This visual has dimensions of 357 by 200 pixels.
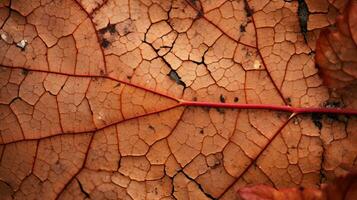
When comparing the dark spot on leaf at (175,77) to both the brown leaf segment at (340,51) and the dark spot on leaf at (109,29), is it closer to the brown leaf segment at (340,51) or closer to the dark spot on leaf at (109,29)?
the dark spot on leaf at (109,29)

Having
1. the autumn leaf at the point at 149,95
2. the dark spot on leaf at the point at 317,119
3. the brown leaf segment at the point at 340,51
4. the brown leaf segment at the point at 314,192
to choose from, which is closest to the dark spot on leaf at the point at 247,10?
the autumn leaf at the point at 149,95

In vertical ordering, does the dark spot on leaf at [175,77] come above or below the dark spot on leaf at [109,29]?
below

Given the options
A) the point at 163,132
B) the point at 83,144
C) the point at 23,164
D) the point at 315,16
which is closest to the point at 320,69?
the point at 315,16

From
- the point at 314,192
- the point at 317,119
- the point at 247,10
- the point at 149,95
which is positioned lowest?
the point at 314,192

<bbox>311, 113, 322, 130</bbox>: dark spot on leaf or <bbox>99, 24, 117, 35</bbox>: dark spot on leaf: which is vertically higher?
<bbox>99, 24, 117, 35</bbox>: dark spot on leaf

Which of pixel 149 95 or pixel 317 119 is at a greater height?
pixel 149 95

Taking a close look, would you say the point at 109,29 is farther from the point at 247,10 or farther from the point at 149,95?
the point at 247,10

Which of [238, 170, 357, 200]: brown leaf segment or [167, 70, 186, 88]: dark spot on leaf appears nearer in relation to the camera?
[238, 170, 357, 200]: brown leaf segment

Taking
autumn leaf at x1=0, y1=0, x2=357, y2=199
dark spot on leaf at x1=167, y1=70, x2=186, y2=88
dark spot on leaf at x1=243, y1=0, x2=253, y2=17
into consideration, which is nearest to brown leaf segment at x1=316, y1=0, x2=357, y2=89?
autumn leaf at x1=0, y1=0, x2=357, y2=199

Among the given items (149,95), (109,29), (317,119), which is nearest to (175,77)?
(149,95)

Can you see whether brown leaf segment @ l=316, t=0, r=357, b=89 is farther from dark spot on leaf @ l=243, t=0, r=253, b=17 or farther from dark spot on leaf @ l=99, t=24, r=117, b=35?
dark spot on leaf @ l=99, t=24, r=117, b=35
